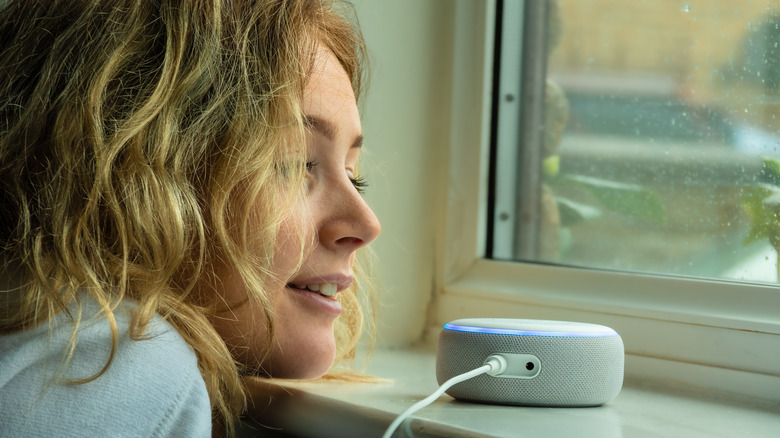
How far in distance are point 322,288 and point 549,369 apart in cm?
22

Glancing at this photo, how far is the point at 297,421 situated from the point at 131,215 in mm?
241

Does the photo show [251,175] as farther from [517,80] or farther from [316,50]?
[517,80]

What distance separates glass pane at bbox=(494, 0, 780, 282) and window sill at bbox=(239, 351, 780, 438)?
6.7 inches

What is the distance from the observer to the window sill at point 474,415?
0.59 m

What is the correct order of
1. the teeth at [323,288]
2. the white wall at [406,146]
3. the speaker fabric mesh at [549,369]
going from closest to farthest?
the speaker fabric mesh at [549,369], the teeth at [323,288], the white wall at [406,146]

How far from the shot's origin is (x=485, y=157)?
1.01m

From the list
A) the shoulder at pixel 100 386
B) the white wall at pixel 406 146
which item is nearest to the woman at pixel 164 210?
the shoulder at pixel 100 386

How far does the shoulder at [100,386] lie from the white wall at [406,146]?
493 mm

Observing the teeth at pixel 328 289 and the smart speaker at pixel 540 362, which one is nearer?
the smart speaker at pixel 540 362

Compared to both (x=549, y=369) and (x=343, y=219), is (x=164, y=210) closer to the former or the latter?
(x=343, y=219)

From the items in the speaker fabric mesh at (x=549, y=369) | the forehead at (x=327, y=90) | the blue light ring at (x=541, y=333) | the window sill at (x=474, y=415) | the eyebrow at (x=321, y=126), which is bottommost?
the window sill at (x=474, y=415)

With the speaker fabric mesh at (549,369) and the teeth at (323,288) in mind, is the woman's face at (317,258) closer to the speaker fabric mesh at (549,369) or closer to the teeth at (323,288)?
the teeth at (323,288)

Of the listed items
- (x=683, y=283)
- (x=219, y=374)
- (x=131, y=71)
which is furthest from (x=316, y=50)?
(x=683, y=283)

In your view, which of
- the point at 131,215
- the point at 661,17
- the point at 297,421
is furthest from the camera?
the point at 661,17
